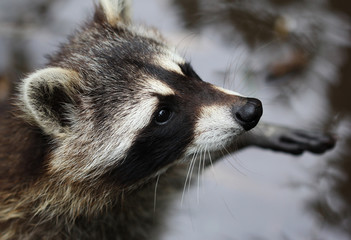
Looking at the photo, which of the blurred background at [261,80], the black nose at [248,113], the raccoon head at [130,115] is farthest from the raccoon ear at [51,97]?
the black nose at [248,113]

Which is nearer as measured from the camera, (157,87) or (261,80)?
(157,87)

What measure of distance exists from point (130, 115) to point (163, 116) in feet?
0.61

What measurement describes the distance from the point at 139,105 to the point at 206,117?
0.38 meters

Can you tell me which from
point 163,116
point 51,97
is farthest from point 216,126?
point 51,97

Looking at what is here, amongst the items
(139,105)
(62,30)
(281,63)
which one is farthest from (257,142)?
(62,30)

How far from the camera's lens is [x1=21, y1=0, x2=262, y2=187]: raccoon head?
2.99m

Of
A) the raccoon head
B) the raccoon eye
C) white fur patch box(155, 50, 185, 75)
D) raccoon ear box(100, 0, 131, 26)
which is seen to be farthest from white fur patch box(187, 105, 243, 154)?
raccoon ear box(100, 0, 131, 26)

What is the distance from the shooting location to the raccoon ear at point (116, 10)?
138 inches

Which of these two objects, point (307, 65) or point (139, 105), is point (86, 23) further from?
point (307, 65)

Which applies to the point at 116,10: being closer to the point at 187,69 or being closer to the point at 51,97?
the point at 187,69

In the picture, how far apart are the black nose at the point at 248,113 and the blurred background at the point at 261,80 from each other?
81cm

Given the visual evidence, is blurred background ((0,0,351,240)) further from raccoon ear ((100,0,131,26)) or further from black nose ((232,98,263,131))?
black nose ((232,98,263,131))

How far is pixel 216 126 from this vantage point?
299 centimetres

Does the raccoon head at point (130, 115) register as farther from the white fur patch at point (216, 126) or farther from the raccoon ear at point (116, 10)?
the raccoon ear at point (116, 10)
